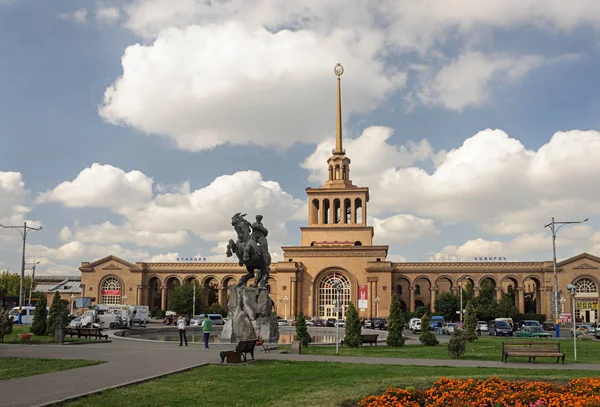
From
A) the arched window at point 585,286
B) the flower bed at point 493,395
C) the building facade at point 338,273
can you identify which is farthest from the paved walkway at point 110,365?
the arched window at point 585,286

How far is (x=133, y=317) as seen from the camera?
48.7 meters

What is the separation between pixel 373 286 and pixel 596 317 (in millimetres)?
25833

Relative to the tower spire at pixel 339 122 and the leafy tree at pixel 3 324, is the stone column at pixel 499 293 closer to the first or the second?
the tower spire at pixel 339 122

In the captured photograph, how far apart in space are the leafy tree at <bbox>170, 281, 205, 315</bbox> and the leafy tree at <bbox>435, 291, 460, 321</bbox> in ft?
91.7

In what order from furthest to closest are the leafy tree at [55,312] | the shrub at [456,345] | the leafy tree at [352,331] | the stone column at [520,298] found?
the stone column at [520,298] → the leafy tree at [55,312] → the leafy tree at [352,331] → the shrub at [456,345]

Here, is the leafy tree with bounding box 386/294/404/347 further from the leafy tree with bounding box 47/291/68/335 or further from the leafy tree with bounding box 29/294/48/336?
the leafy tree with bounding box 29/294/48/336

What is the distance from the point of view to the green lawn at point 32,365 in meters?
13.6

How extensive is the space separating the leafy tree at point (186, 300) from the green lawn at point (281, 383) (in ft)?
178

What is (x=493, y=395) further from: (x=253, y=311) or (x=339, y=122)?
(x=339, y=122)

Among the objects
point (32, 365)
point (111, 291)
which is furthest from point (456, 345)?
point (111, 291)

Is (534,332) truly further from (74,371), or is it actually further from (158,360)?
(74,371)

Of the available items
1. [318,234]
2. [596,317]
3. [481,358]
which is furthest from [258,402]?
[596,317]

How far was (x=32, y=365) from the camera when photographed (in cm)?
1513

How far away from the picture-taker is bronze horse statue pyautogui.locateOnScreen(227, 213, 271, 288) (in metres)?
25.5
